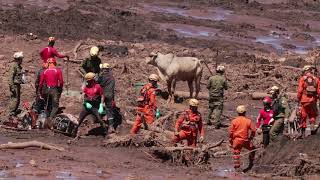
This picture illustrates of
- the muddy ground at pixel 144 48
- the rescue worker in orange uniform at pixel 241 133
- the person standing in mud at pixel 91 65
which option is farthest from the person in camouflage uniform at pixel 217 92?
the rescue worker in orange uniform at pixel 241 133

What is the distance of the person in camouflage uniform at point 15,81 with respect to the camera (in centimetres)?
1794

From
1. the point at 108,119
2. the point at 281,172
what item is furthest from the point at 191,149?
the point at 108,119

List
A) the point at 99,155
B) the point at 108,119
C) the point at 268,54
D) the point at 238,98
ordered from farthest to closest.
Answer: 1. the point at 268,54
2. the point at 238,98
3. the point at 108,119
4. the point at 99,155

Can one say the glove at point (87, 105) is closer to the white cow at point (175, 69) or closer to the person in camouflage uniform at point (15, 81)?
the person in camouflage uniform at point (15, 81)

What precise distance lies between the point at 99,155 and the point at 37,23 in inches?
852

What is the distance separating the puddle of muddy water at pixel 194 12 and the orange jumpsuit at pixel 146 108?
2755 cm

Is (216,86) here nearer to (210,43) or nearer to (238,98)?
(238,98)

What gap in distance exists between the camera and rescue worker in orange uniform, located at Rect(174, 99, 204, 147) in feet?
50.3

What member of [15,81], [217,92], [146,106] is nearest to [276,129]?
[146,106]

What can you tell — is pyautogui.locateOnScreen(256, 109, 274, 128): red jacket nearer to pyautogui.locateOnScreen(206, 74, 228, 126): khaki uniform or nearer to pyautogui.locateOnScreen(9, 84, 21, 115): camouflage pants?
pyautogui.locateOnScreen(206, 74, 228, 126): khaki uniform

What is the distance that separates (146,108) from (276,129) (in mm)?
3048

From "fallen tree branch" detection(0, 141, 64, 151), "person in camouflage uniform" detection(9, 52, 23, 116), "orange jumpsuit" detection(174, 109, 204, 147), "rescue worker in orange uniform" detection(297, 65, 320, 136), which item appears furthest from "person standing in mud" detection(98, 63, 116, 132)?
"rescue worker in orange uniform" detection(297, 65, 320, 136)

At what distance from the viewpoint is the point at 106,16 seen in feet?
134

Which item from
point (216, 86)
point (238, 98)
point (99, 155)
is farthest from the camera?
point (238, 98)
